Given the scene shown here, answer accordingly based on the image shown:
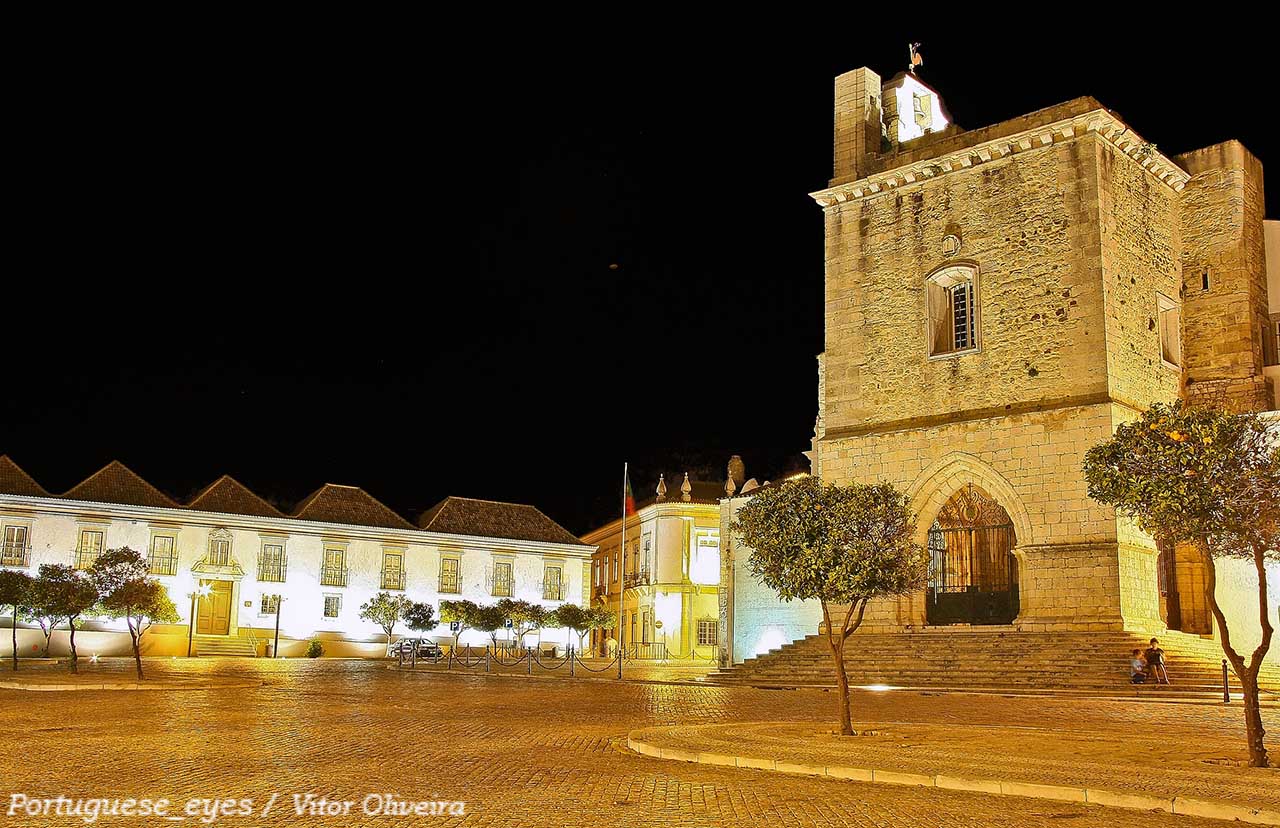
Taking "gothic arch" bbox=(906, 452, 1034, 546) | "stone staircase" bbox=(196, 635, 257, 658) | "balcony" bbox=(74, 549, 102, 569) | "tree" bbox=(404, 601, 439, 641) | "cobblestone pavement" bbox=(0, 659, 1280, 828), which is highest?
"gothic arch" bbox=(906, 452, 1034, 546)

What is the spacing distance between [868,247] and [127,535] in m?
32.1

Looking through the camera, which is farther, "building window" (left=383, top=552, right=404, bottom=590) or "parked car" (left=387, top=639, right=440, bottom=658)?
"building window" (left=383, top=552, right=404, bottom=590)

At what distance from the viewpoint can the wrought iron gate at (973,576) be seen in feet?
88.5

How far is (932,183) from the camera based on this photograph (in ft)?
91.3

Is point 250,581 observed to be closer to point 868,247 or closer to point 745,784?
point 868,247

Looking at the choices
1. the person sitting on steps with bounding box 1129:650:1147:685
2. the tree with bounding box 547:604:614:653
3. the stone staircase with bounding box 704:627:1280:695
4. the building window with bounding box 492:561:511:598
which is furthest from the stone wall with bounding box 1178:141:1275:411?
the building window with bounding box 492:561:511:598

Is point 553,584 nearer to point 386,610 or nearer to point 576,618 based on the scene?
point 386,610

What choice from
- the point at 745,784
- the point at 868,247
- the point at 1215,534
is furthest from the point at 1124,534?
the point at 745,784

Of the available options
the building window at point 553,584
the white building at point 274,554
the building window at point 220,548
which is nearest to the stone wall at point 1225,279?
the white building at point 274,554

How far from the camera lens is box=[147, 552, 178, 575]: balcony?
45781 mm

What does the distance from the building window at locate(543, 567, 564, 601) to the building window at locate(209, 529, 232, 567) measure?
14.2 m

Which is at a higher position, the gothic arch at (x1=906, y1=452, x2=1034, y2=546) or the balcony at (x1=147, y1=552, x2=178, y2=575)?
the gothic arch at (x1=906, y1=452, x2=1034, y2=546)

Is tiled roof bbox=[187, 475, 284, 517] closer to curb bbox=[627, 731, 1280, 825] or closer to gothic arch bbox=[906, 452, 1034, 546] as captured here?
gothic arch bbox=[906, 452, 1034, 546]

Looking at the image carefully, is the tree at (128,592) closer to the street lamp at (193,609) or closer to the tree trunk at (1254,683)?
the street lamp at (193,609)
